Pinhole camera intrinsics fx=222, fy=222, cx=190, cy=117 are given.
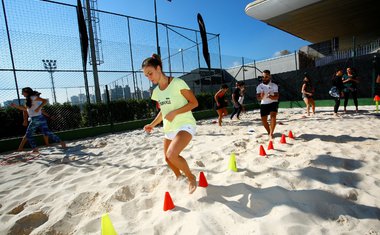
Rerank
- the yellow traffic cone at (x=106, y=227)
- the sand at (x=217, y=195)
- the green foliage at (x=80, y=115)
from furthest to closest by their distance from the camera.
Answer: the green foliage at (x=80, y=115)
the sand at (x=217, y=195)
the yellow traffic cone at (x=106, y=227)

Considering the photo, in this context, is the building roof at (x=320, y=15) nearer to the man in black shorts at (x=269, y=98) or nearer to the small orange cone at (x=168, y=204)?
the man in black shorts at (x=269, y=98)

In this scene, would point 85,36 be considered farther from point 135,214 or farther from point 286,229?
point 286,229

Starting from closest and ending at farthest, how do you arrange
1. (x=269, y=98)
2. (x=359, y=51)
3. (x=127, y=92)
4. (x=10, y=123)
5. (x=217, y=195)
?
(x=217, y=195)
(x=269, y=98)
(x=10, y=123)
(x=127, y=92)
(x=359, y=51)

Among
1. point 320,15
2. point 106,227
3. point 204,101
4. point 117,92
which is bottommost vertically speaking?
point 106,227

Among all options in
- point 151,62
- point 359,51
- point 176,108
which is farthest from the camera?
point 359,51

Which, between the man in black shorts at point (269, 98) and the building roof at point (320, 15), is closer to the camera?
the man in black shorts at point (269, 98)

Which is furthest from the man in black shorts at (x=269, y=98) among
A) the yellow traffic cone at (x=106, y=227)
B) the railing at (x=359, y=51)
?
the railing at (x=359, y=51)

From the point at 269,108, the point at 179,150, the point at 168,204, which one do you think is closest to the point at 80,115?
the point at 269,108

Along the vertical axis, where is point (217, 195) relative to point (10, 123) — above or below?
below

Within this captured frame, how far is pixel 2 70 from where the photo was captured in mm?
7625

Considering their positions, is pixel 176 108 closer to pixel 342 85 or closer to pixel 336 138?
pixel 336 138

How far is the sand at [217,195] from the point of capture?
78.0 inches

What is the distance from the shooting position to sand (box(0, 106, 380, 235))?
1.98m

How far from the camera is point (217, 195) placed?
8.24 ft
